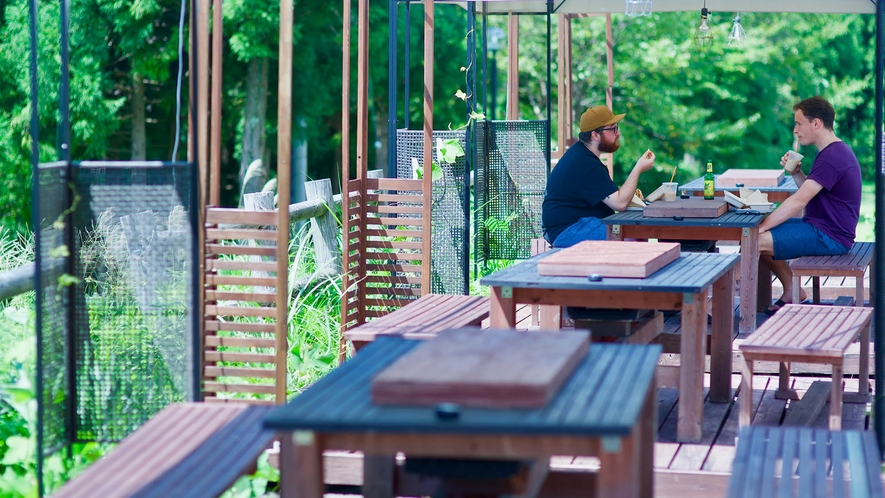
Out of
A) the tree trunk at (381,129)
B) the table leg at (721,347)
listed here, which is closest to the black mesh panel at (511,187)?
the table leg at (721,347)

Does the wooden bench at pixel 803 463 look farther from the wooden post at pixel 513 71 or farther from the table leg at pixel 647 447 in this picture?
the wooden post at pixel 513 71

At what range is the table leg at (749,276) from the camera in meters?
6.35

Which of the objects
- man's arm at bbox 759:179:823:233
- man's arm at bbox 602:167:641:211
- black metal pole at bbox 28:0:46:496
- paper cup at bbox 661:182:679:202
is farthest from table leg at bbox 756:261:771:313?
black metal pole at bbox 28:0:46:496

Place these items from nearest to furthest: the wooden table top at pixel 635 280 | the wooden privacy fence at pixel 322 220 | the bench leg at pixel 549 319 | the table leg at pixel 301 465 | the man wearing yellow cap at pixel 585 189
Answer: the table leg at pixel 301 465 → the wooden table top at pixel 635 280 → the bench leg at pixel 549 319 → the man wearing yellow cap at pixel 585 189 → the wooden privacy fence at pixel 322 220

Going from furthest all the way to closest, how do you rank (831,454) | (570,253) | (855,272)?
(855,272), (570,253), (831,454)

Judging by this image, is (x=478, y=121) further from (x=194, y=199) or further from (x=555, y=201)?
(x=194, y=199)

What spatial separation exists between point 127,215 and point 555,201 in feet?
11.0

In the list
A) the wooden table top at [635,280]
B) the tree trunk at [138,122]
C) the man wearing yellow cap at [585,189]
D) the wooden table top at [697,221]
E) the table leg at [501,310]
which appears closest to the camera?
the wooden table top at [635,280]

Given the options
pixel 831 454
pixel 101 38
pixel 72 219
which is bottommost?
pixel 831 454

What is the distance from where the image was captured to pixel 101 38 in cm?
1792

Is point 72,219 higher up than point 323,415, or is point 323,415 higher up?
point 72,219

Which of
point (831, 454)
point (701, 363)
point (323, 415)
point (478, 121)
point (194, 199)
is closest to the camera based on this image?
point (323, 415)

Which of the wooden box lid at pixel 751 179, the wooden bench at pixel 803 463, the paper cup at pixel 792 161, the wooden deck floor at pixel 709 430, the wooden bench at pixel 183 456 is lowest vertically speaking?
the wooden deck floor at pixel 709 430

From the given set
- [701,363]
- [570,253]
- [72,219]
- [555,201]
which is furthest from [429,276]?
[72,219]
